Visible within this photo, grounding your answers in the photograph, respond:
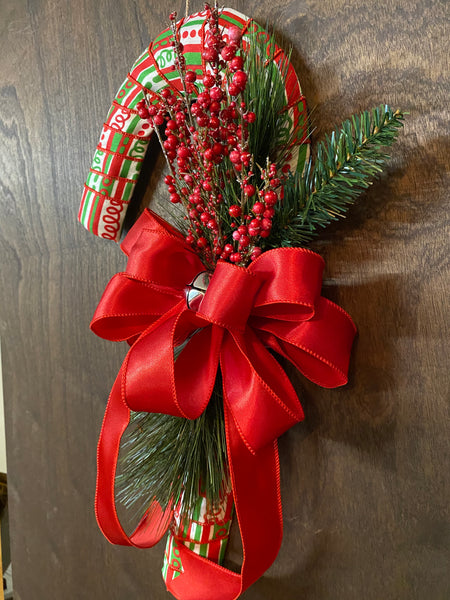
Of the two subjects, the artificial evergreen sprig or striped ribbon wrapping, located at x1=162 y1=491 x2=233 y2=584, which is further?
striped ribbon wrapping, located at x1=162 y1=491 x2=233 y2=584

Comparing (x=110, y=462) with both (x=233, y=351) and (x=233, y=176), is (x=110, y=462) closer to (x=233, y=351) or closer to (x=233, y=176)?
(x=233, y=351)

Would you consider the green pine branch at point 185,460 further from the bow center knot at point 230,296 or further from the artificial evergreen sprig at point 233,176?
the bow center knot at point 230,296

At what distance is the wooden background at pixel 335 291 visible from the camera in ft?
1.62

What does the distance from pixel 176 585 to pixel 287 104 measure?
54cm

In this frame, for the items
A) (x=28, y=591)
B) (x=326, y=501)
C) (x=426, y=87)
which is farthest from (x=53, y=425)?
(x=426, y=87)

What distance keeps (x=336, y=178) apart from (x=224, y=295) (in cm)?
14

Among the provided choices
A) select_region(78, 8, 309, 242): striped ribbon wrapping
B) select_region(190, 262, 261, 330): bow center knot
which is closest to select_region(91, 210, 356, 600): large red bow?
select_region(190, 262, 261, 330): bow center knot

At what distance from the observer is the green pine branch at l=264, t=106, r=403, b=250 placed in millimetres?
440

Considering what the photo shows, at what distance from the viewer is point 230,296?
46 centimetres

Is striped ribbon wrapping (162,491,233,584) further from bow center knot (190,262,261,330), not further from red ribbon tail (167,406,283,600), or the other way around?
bow center knot (190,262,261,330)

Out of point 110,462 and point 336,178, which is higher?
point 336,178

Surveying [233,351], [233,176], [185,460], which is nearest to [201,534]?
[185,460]

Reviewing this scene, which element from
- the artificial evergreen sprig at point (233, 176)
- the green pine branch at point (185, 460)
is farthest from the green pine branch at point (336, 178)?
the green pine branch at point (185, 460)

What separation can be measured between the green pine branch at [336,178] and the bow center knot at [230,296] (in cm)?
7
